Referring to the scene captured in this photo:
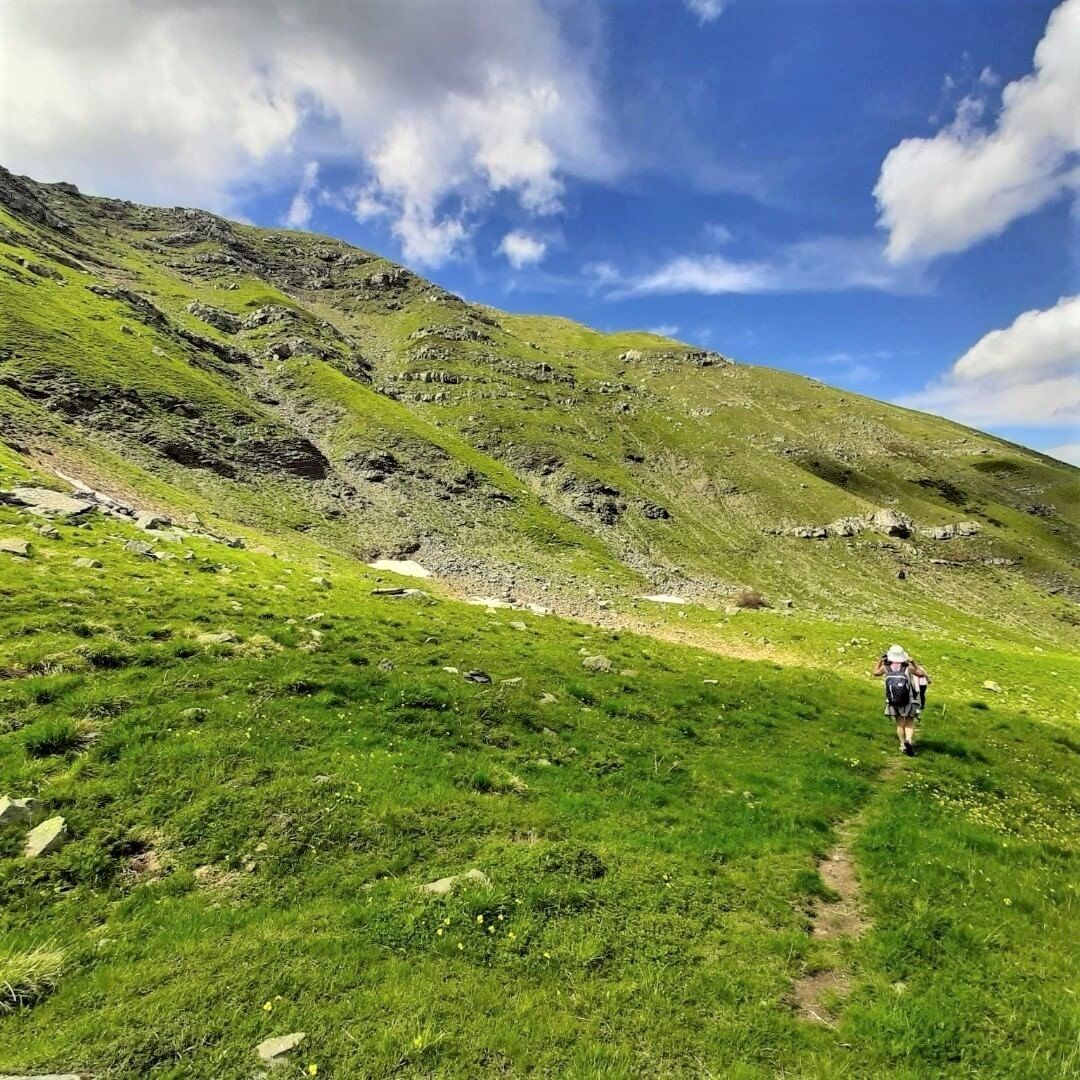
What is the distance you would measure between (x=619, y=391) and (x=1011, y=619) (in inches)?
3332

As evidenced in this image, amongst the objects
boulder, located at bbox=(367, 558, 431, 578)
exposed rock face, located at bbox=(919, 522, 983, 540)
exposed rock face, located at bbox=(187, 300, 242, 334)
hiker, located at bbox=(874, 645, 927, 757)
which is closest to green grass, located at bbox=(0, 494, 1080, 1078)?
hiker, located at bbox=(874, 645, 927, 757)

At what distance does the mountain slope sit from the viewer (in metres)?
55.2

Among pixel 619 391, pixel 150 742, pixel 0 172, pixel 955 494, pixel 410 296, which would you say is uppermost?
pixel 410 296

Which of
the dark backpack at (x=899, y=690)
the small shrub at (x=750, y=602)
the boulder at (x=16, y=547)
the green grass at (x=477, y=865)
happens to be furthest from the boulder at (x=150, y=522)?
the small shrub at (x=750, y=602)

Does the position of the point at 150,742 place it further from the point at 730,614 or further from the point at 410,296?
the point at 410,296

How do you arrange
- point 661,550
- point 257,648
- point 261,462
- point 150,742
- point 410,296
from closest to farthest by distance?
point 150,742
point 257,648
point 261,462
point 661,550
point 410,296

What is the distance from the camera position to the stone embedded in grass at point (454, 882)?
10.2 meters

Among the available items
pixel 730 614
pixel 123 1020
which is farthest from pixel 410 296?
pixel 123 1020

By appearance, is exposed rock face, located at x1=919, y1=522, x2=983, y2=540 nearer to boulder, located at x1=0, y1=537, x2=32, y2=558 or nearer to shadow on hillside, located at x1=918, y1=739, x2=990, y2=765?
shadow on hillside, located at x1=918, y1=739, x2=990, y2=765

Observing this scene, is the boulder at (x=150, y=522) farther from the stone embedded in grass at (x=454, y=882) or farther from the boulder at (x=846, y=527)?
the boulder at (x=846, y=527)

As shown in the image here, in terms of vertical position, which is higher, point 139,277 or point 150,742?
point 139,277

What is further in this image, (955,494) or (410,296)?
(410,296)

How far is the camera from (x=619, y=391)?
13388cm

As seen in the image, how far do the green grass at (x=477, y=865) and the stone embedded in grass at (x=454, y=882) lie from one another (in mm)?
296
